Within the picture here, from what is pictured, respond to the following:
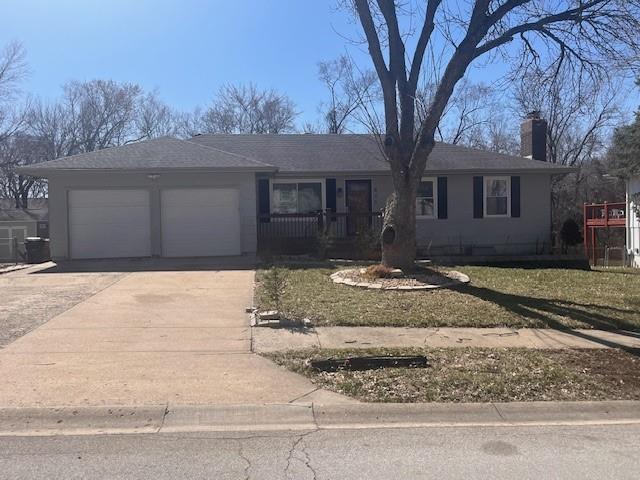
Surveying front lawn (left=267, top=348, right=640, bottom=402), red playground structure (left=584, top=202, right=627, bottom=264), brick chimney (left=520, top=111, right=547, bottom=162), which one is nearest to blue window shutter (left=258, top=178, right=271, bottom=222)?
brick chimney (left=520, top=111, right=547, bottom=162)

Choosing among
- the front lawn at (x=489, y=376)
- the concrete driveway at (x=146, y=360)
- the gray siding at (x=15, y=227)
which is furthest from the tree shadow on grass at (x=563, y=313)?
the gray siding at (x=15, y=227)

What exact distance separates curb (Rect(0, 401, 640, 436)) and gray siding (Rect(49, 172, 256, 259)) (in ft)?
41.0

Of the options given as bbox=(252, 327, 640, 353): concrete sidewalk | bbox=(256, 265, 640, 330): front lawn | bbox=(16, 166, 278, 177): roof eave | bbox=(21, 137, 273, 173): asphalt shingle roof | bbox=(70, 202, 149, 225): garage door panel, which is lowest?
bbox=(252, 327, 640, 353): concrete sidewalk

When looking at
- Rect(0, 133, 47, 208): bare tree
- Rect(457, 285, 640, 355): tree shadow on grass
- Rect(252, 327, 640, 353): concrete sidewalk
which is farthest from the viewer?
Rect(0, 133, 47, 208): bare tree

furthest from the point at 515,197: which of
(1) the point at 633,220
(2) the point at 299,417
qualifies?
(2) the point at 299,417

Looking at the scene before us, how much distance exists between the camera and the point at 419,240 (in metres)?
21.0

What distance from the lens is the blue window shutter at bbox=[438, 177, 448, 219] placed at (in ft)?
68.9

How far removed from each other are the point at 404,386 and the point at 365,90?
9055 millimetres

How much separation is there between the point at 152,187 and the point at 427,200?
9.45 meters

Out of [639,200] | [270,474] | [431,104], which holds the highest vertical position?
[431,104]

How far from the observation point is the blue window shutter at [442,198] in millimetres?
21016

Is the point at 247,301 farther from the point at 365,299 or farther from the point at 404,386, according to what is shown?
the point at 404,386

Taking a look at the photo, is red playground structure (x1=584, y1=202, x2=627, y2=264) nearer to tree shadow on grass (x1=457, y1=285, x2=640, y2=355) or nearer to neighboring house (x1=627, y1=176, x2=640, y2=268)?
neighboring house (x1=627, y1=176, x2=640, y2=268)

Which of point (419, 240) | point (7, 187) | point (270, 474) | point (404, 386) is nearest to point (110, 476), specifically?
point (270, 474)
